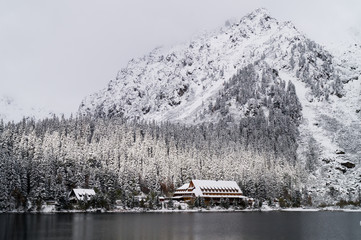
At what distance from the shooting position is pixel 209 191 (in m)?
174

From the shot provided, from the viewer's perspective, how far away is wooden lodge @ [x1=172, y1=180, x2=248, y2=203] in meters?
170

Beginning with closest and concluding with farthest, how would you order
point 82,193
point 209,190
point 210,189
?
1. point 82,193
2. point 209,190
3. point 210,189

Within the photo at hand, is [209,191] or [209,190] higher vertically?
[209,190]

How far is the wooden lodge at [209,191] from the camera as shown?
16950 centimetres

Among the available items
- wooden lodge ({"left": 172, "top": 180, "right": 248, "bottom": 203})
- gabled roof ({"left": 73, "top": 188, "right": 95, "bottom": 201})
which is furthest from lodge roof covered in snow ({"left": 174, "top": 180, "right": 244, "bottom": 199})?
gabled roof ({"left": 73, "top": 188, "right": 95, "bottom": 201})

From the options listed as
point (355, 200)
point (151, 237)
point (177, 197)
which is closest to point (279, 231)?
point (151, 237)

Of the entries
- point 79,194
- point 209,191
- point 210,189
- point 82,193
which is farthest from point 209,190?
point 79,194

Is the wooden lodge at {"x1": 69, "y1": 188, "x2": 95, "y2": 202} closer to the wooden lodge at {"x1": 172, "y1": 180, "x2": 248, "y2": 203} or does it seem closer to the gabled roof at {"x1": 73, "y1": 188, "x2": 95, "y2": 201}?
the gabled roof at {"x1": 73, "y1": 188, "x2": 95, "y2": 201}

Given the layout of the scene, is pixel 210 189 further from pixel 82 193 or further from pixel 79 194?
pixel 79 194

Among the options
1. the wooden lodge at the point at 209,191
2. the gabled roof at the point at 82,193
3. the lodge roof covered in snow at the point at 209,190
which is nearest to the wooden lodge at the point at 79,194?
the gabled roof at the point at 82,193

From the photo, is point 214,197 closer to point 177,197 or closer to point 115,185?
point 177,197

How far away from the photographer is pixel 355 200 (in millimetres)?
199750

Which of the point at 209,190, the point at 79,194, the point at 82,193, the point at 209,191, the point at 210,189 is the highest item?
the point at 210,189

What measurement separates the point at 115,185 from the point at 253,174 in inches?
2635
